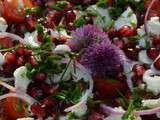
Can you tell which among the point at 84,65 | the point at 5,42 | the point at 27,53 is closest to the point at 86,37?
the point at 84,65

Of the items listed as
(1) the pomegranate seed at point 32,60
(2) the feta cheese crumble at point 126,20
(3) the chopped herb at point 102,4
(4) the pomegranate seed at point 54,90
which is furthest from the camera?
(3) the chopped herb at point 102,4

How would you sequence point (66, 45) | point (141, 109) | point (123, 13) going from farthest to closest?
point (123, 13) → point (66, 45) → point (141, 109)

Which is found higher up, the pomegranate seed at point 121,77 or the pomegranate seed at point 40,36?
the pomegranate seed at point 40,36

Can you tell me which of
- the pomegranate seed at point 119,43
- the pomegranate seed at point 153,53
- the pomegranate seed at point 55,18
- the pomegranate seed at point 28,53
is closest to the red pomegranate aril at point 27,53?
the pomegranate seed at point 28,53

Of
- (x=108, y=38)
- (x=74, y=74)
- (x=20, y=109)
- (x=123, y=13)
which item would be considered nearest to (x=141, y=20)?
(x=123, y=13)

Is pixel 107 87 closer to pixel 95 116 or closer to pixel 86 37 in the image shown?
pixel 95 116

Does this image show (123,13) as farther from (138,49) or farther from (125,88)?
(125,88)

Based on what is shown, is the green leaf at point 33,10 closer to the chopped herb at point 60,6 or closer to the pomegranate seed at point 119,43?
the chopped herb at point 60,6
